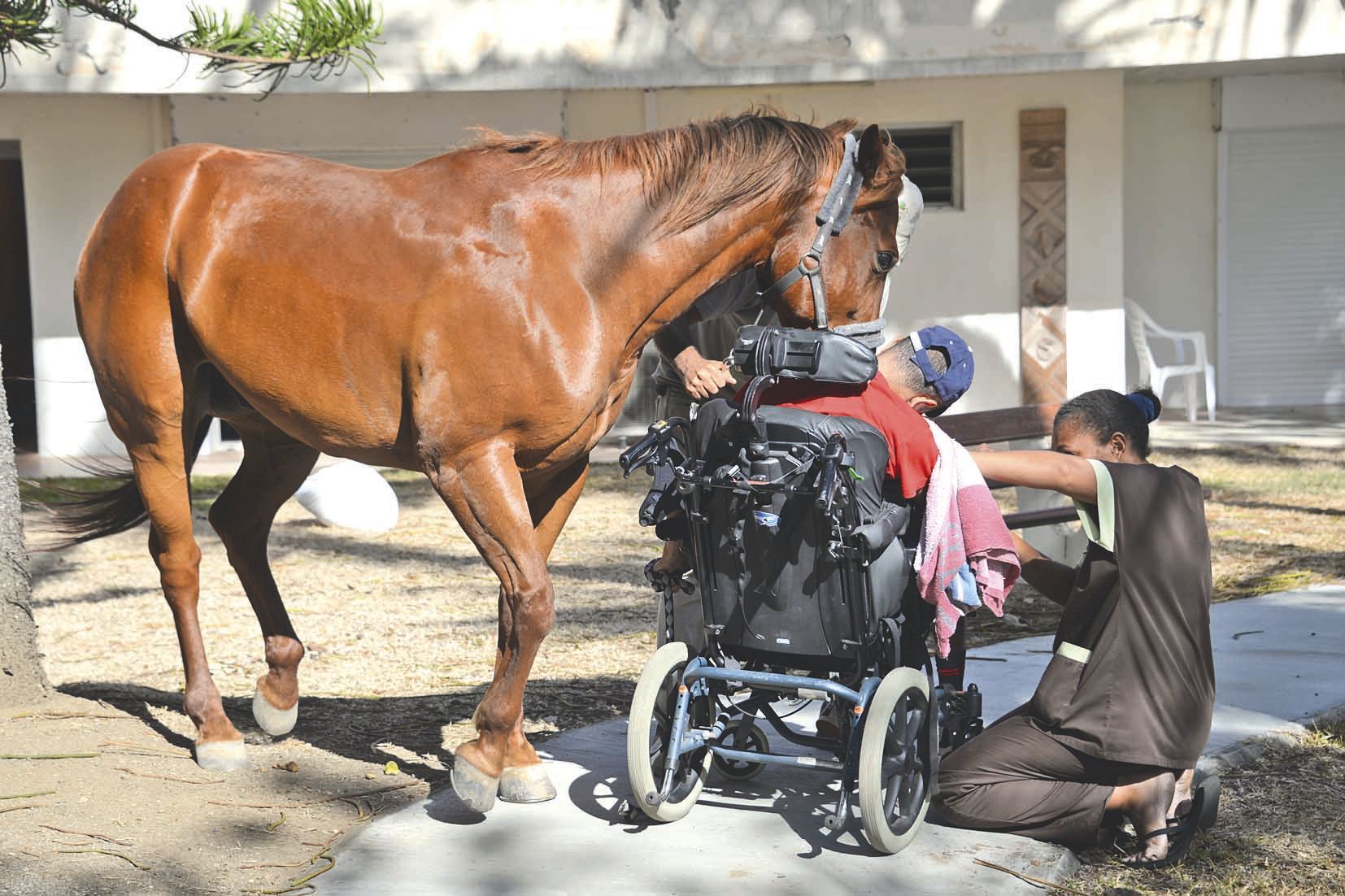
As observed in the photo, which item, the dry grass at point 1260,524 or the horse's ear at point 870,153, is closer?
the horse's ear at point 870,153

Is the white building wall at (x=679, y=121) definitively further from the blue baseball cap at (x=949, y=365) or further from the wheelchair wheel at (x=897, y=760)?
the wheelchair wheel at (x=897, y=760)

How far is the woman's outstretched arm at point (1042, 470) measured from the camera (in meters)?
3.54

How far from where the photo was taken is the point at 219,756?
14.3 feet

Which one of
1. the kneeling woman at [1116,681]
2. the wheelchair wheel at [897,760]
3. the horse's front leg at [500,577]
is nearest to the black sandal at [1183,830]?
the kneeling woman at [1116,681]

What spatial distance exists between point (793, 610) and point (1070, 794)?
0.87 meters

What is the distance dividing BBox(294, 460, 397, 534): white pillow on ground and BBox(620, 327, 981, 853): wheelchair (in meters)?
5.89

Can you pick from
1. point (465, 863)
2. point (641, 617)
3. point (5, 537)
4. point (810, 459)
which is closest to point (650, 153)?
point (810, 459)

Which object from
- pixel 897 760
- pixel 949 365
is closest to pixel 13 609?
pixel 897 760

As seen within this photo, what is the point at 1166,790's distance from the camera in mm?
3689

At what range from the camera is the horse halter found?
3.75 metres

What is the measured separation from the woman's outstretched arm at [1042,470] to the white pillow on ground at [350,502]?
640cm

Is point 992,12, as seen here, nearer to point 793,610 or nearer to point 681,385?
point 681,385

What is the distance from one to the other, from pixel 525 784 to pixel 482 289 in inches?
54.1

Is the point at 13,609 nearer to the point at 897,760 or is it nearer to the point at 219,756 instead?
the point at 219,756
